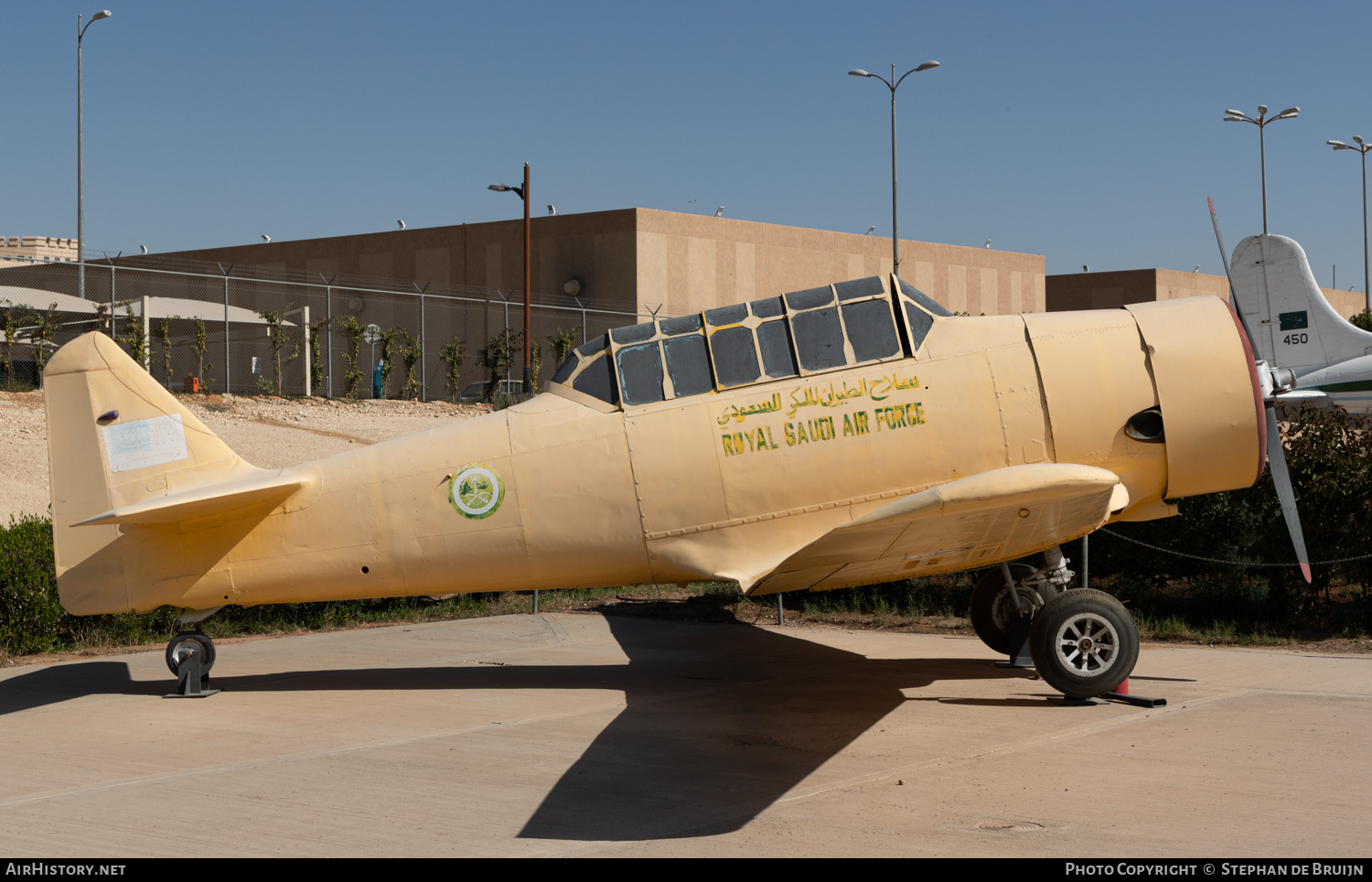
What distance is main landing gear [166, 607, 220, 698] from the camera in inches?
380

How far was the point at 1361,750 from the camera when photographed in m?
7.09

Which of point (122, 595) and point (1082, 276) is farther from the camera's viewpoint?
point (1082, 276)

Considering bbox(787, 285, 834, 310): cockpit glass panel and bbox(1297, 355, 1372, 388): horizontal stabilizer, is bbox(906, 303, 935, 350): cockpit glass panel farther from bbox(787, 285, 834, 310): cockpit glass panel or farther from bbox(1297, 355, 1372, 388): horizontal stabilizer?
bbox(1297, 355, 1372, 388): horizontal stabilizer

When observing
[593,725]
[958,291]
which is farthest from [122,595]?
[958,291]

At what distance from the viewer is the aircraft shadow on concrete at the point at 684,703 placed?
20.1 feet

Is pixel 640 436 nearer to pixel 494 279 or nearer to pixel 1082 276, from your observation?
pixel 494 279

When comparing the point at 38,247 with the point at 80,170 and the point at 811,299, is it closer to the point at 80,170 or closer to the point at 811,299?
the point at 80,170

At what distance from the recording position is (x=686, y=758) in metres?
7.32

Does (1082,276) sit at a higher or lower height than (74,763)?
higher

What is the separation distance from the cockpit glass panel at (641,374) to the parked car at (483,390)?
25.7 meters

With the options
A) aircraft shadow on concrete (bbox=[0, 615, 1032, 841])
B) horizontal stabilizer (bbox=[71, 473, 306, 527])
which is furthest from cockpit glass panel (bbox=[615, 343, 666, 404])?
horizontal stabilizer (bbox=[71, 473, 306, 527])

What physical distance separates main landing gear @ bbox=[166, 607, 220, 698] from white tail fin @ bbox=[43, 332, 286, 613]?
43cm

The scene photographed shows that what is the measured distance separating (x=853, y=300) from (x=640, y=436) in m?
2.02

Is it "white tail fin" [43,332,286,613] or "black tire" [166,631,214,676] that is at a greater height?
"white tail fin" [43,332,286,613]
